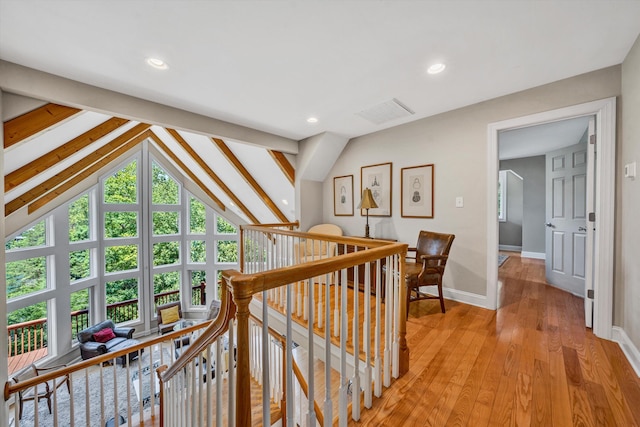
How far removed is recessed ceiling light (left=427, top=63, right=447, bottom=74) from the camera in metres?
2.00

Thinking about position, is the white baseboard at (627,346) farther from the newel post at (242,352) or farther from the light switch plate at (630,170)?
the newel post at (242,352)

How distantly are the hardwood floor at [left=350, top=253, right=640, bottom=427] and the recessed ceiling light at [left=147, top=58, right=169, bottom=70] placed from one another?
2779 millimetres

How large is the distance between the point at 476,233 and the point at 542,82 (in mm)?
1545

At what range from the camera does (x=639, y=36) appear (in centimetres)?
165

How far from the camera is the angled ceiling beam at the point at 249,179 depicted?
472 cm

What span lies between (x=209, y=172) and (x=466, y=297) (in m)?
5.74

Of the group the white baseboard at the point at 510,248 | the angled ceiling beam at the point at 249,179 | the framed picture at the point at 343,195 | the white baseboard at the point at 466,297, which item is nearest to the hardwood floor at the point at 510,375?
the white baseboard at the point at 466,297

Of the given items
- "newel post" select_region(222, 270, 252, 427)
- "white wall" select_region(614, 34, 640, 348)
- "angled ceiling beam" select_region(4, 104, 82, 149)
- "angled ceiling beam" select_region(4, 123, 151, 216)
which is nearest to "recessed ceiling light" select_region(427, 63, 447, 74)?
"white wall" select_region(614, 34, 640, 348)

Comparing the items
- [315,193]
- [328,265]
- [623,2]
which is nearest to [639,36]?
[623,2]

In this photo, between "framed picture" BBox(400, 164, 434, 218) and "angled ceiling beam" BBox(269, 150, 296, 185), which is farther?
"angled ceiling beam" BBox(269, 150, 296, 185)

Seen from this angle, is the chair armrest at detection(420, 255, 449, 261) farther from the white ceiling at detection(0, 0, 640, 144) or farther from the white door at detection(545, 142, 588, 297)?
the white door at detection(545, 142, 588, 297)

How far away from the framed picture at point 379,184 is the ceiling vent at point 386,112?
0.66 metres

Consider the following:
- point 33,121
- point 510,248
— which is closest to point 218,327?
point 33,121

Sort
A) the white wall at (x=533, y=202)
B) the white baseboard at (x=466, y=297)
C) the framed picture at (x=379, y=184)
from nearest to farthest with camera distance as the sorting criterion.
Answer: the white baseboard at (x=466, y=297) → the framed picture at (x=379, y=184) → the white wall at (x=533, y=202)
